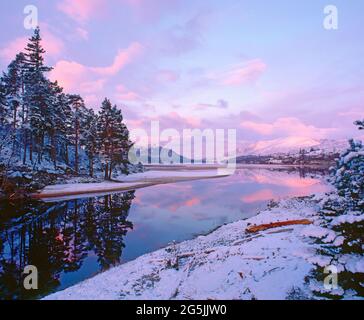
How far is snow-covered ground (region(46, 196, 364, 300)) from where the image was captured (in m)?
6.14

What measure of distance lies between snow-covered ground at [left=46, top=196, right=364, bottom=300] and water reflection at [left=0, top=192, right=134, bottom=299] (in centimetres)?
179

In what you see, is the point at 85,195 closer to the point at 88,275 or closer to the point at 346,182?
the point at 88,275

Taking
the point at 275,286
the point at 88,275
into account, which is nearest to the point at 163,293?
the point at 275,286

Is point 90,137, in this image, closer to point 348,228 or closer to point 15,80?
point 15,80

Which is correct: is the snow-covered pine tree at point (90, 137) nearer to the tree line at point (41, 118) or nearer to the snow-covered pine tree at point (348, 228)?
the tree line at point (41, 118)

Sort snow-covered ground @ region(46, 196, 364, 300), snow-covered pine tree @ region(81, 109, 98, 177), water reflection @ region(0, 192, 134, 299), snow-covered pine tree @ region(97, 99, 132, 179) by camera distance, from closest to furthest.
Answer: snow-covered ground @ region(46, 196, 364, 300) → water reflection @ region(0, 192, 134, 299) → snow-covered pine tree @ region(97, 99, 132, 179) → snow-covered pine tree @ region(81, 109, 98, 177)

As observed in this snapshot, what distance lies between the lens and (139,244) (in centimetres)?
1302

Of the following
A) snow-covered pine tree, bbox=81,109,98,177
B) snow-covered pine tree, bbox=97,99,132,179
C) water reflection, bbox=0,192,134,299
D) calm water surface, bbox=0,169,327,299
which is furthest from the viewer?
snow-covered pine tree, bbox=81,109,98,177

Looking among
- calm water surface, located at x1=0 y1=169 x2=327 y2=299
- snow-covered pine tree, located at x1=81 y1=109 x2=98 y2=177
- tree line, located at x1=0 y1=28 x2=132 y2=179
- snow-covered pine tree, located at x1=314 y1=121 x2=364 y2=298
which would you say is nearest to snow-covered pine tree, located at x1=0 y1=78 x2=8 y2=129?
tree line, located at x1=0 y1=28 x2=132 y2=179

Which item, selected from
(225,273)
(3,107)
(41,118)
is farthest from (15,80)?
(225,273)

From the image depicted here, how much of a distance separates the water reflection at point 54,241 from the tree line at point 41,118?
1864 centimetres

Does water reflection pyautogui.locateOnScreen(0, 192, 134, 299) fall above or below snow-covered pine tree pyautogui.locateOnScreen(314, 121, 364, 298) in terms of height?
below

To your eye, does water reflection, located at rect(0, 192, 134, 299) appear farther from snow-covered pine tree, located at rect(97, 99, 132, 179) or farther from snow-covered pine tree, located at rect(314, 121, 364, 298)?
snow-covered pine tree, located at rect(97, 99, 132, 179)
